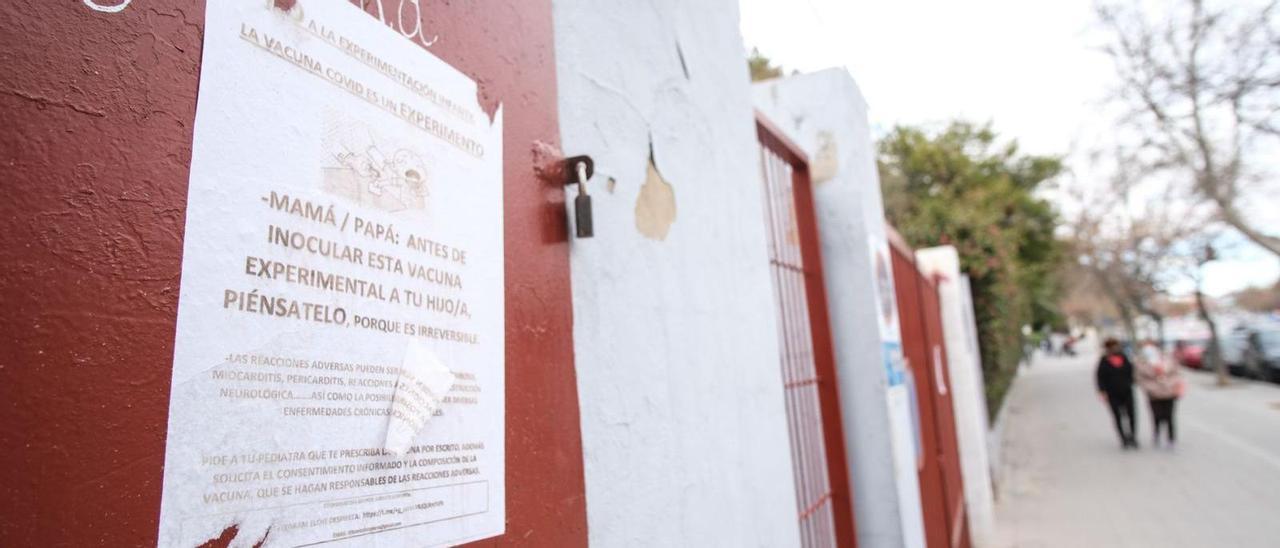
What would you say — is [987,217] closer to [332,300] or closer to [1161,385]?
[1161,385]

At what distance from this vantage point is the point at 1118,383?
10.6 m

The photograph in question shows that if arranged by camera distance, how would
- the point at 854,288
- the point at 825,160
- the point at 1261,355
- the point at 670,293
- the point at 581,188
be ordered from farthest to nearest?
1. the point at 1261,355
2. the point at 825,160
3. the point at 854,288
4. the point at 670,293
5. the point at 581,188

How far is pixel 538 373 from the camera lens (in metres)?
1.37

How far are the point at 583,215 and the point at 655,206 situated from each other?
0.41 m

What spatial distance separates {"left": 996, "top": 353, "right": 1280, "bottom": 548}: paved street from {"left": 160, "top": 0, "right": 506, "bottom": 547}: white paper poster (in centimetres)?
711

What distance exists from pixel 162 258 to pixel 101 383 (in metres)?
0.14

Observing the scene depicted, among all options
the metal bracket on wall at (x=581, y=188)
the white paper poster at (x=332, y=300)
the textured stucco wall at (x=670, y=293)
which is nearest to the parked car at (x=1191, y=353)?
the textured stucco wall at (x=670, y=293)

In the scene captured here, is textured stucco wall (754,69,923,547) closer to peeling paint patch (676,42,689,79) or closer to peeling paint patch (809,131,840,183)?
peeling paint patch (809,131,840,183)

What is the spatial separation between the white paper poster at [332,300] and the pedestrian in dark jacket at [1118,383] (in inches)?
459

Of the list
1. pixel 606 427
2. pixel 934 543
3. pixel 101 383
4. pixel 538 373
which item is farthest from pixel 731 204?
pixel 934 543

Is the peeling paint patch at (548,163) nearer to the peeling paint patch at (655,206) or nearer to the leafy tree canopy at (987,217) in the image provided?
the peeling paint patch at (655,206)

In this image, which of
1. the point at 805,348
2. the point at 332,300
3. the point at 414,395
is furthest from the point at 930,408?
the point at 332,300

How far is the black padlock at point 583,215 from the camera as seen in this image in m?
1.49

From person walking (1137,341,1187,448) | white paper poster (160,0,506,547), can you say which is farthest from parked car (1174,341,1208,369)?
white paper poster (160,0,506,547)
